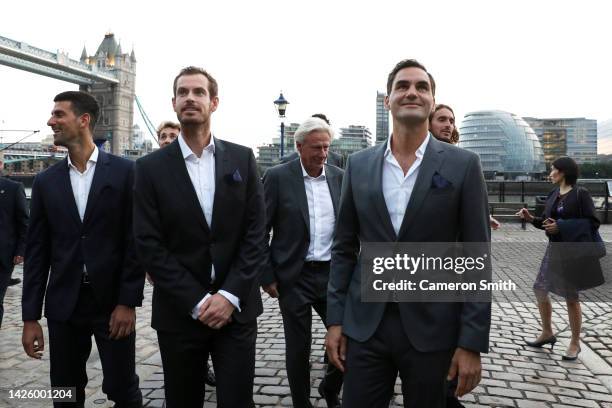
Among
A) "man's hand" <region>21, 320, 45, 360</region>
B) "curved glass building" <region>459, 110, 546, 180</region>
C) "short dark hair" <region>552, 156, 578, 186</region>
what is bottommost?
"man's hand" <region>21, 320, 45, 360</region>

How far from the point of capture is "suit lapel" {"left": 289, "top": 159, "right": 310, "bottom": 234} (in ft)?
13.0

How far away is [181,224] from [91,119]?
124 cm

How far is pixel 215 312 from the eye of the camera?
8.38 feet

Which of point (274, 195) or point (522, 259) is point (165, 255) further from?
point (522, 259)

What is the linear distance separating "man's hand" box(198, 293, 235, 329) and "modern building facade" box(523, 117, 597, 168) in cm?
16607

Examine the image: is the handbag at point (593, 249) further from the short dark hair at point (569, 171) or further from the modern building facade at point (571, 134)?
the modern building facade at point (571, 134)

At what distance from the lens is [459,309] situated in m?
2.30

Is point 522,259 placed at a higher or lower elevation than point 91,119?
lower

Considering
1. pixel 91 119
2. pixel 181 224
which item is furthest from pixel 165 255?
pixel 91 119

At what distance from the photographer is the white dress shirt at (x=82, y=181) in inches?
125

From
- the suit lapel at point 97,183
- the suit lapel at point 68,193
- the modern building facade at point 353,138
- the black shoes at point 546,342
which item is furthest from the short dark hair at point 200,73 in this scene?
the modern building facade at point 353,138

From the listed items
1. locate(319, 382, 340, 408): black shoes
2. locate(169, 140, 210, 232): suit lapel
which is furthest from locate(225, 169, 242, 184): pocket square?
locate(319, 382, 340, 408): black shoes

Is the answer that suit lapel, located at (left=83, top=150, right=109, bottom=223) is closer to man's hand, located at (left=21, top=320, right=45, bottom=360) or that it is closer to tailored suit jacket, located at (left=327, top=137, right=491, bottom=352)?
man's hand, located at (left=21, top=320, right=45, bottom=360)

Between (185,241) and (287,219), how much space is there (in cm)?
141
